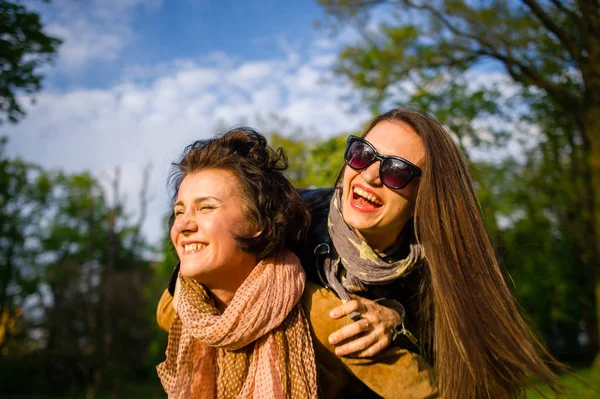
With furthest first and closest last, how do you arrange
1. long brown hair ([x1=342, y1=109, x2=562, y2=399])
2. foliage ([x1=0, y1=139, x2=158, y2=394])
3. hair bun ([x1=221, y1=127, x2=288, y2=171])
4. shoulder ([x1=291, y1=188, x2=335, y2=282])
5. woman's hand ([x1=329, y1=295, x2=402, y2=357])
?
foliage ([x1=0, y1=139, x2=158, y2=394]) → shoulder ([x1=291, y1=188, x2=335, y2=282]) → hair bun ([x1=221, y1=127, x2=288, y2=171]) → woman's hand ([x1=329, y1=295, x2=402, y2=357]) → long brown hair ([x1=342, y1=109, x2=562, y2=399])

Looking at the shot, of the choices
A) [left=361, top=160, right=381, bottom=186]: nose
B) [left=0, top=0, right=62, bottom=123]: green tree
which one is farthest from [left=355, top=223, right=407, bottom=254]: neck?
[left=0, top=0, right=62, bottom=123]: green tree

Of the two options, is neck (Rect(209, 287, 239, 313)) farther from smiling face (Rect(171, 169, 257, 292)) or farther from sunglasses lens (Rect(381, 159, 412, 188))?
sunglasses lens (Rect(381, 159, 412, 188))

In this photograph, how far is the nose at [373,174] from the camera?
235cm

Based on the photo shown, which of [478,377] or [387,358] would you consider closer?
[478,377]

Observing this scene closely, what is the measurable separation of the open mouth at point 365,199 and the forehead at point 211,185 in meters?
0.58

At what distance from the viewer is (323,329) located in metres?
2.37

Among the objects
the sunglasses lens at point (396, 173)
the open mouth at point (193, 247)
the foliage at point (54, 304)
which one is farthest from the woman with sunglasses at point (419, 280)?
the foliage at point (54, 304)

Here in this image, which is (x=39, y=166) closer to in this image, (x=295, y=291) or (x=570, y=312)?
(x=570, y=312)

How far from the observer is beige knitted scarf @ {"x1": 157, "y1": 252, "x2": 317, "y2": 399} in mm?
2209

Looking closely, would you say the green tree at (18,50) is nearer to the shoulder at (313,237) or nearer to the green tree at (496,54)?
the shoulder at (313,237)

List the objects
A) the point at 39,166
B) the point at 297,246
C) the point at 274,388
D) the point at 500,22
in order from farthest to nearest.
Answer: the point at 39,166 < the point at 500,22 < the point at 297,246 < the point at 274,388

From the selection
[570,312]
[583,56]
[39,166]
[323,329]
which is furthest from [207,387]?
[39,166]

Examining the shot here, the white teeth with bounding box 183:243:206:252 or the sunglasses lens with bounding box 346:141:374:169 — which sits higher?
the sunglasses lens with bounding box 346:141:374:169

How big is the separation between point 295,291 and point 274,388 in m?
0.44
